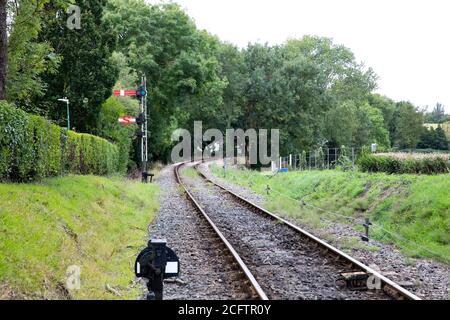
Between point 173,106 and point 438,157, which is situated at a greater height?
point 173,106

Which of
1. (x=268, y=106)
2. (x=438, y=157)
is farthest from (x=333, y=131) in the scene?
(x=438, y=157)

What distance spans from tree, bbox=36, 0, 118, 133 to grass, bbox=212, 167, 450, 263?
38.7 feet

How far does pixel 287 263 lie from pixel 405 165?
10.0m

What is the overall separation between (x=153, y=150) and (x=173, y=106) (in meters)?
5.88

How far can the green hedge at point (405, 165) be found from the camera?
16734 mm

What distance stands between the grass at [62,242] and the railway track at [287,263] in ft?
6.49

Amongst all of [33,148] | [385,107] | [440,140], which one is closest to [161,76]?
[33,148]

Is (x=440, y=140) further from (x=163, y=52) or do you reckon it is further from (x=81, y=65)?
(x=81, y=65)

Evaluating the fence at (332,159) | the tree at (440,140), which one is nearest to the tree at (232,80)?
the fence at (332,159)

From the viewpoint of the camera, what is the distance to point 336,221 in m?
14.7

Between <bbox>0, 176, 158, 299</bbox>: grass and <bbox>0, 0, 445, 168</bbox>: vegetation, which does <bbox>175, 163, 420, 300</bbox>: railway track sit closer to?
<bbox>0, 176, 158, 299</bbox>: grass

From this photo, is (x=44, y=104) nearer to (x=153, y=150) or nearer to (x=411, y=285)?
(x=153, y=150)

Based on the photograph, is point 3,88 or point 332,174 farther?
point 332,174

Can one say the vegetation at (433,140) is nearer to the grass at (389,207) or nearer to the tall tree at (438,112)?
the grass at (389,207)
